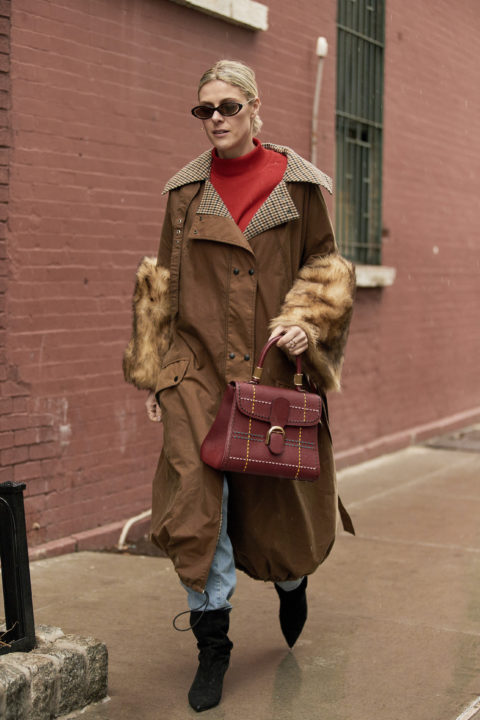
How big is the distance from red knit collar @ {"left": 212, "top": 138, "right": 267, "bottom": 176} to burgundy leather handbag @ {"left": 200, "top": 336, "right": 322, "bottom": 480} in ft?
2.23

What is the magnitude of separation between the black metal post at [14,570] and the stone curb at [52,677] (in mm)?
79

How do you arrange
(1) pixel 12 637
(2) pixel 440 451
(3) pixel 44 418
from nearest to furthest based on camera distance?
(1) pixel 12 637 < (3) pixel 44 418 < (2) pixel 440 451

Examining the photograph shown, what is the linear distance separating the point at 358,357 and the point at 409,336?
1.18m

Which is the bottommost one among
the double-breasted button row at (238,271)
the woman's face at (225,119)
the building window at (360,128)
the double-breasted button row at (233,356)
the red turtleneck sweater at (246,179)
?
the double-breasted button row at (233,356)

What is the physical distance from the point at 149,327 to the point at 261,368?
0.61m

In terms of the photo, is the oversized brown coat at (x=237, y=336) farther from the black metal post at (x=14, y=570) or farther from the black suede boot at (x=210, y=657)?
the black metal post at (x=14, y=570)

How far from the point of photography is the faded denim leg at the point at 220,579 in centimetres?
372

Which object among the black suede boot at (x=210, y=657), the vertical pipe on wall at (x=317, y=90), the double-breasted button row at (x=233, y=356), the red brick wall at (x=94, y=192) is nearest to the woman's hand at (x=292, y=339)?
the double-breasted button row at (x=233, y=356)

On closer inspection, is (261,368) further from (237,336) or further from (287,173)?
(287,173)

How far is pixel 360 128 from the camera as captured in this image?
8992 millimetres

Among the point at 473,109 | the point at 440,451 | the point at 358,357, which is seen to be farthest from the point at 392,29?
the point at 440,451

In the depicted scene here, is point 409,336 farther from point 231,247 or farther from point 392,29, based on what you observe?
point 231,247

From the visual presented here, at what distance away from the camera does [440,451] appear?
31.4 feet

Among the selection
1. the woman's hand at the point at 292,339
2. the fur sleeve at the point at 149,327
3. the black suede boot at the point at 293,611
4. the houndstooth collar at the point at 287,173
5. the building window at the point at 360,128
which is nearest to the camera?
the woman's hand at the point at 292,339
